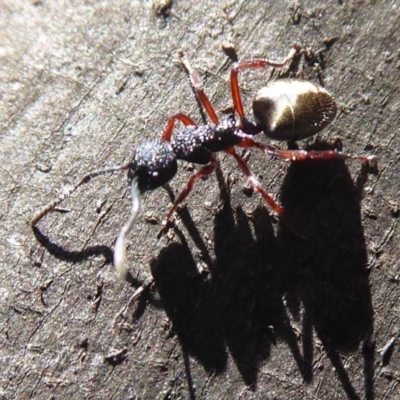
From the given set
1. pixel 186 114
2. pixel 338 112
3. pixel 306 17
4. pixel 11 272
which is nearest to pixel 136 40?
pixel 186 114

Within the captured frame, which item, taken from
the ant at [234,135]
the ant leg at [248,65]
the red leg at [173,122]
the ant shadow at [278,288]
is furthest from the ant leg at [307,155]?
the red leg at [173,122]

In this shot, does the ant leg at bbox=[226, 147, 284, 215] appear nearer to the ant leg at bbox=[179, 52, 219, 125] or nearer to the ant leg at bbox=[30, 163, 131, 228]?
the ant leg at bbox=[179, 52, 219, 125]

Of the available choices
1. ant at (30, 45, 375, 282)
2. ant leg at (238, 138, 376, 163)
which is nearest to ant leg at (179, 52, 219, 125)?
ant at (30, 45, 375, 282)

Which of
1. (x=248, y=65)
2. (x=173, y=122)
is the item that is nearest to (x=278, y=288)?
(x=173, y=122)

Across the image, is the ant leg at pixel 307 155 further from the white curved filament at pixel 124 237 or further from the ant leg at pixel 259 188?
the white curved filament at pixel 124 237

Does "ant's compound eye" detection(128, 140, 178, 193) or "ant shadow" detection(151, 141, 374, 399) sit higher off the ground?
"ant's compound eye" detection(128, 140, 178, 193)

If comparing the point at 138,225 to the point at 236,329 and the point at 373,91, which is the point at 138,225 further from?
the point at 373,91
